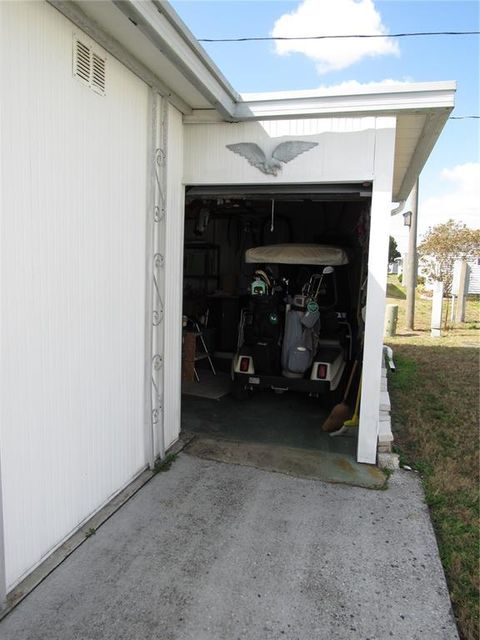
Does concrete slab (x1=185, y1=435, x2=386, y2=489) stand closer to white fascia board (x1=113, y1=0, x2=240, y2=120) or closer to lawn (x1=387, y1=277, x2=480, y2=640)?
lawn (x1=387, y1=277, x2=480, y2=640)

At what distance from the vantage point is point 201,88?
3.65 metres

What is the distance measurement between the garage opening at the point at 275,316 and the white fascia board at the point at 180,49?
0.87 metres

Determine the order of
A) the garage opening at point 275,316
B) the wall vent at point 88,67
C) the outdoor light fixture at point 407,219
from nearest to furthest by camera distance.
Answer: the wall vent at point 88,67
the garage opening at point 275,316
the outdoor light fixture at point 407,219

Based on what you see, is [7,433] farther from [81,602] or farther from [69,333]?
[81,602]

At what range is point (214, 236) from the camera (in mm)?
9508

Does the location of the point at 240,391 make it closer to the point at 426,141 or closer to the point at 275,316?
the point at 275,316

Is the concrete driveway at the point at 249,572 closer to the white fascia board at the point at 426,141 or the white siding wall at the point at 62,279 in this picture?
the white siding wall at the point at 62,279

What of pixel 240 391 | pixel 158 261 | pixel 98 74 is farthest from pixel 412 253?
pixel 98 74

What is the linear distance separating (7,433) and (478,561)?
2995 millimetres

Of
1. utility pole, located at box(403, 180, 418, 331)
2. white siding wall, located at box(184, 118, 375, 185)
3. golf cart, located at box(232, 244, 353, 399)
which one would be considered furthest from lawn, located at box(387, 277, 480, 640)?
white siding wall, located at box(184, 118, 375, 185)

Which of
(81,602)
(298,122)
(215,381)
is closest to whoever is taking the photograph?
(81,602)

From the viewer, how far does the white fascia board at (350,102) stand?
149 inches

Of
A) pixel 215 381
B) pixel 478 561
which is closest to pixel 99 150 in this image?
pixel 478 561

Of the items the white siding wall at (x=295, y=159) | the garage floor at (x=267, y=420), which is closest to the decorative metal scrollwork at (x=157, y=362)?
the garage floor at (x=267, y=420)
